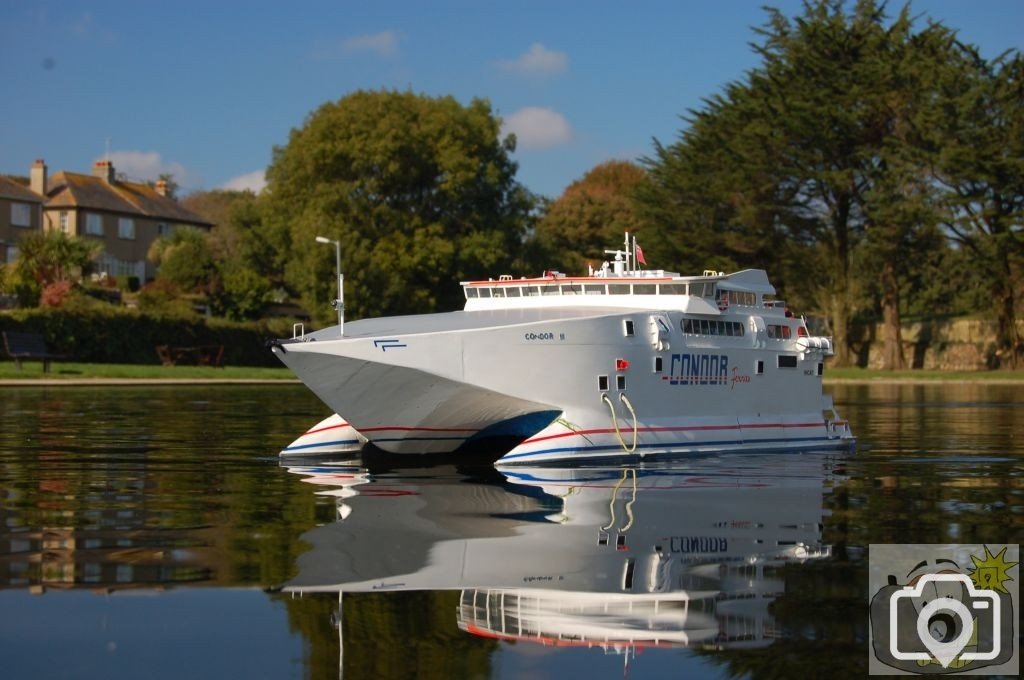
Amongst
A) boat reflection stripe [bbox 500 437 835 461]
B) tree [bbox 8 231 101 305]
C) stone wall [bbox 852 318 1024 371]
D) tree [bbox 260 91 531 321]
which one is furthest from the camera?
stone wall [bbox 852 318 1024 371]

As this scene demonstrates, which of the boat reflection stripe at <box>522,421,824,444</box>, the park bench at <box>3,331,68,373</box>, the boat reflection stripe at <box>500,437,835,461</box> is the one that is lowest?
the boat reflection stripe at <box>500,437,835,461</box>

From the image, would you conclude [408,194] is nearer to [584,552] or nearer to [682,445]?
[682,445]

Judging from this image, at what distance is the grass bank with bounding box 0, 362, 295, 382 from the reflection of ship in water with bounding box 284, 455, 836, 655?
1270 inches

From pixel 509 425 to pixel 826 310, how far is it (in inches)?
2537

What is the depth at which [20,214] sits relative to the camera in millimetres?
94188

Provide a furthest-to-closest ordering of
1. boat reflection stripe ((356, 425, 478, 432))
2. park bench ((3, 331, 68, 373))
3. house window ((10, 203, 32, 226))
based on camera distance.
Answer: house window ((10, 203, 32, 226)), park bench ((3, 331, 68, 373)), boat reflection stripe ((356, 425, 478, 432))

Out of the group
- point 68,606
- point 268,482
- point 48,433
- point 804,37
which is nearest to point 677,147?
point 804,37

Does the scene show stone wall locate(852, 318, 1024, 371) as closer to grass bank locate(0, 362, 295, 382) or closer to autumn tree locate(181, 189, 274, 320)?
autumn tree locate(181, 189, 274, 320)

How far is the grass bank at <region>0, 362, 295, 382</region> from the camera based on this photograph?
4953 centimetres

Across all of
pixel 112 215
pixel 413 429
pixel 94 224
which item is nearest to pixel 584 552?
pixel 413 429

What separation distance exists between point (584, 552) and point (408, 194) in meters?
69.7

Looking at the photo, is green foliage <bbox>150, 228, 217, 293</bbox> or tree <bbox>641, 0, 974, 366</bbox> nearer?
tree <bbox>641, 0, 974, 366</bbox>

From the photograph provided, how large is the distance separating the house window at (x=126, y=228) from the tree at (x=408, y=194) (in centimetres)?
2595

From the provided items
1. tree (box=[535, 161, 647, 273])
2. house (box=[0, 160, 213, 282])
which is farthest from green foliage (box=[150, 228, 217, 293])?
tree (box=[535, 161, 647, 273])
